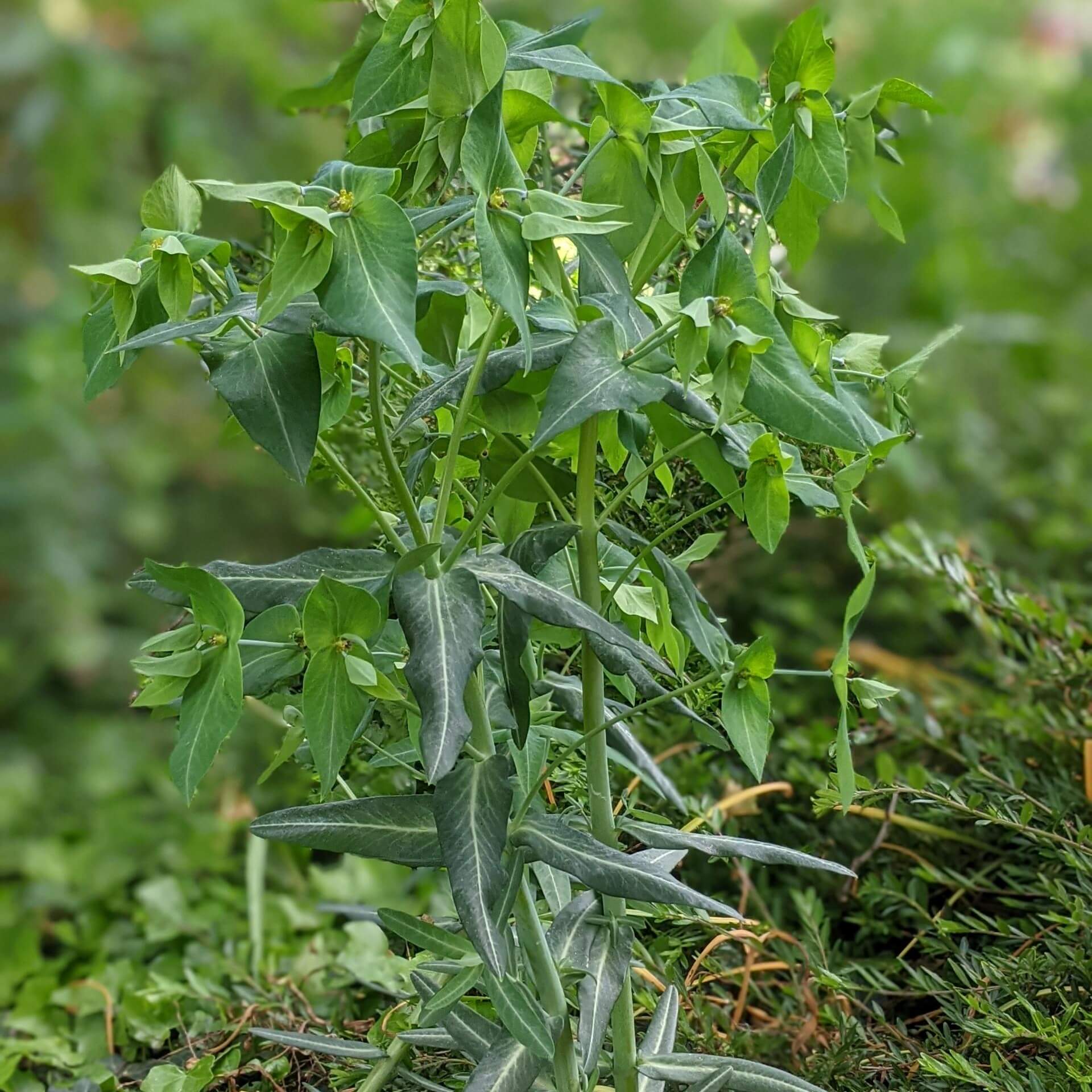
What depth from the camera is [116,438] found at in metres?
2.21

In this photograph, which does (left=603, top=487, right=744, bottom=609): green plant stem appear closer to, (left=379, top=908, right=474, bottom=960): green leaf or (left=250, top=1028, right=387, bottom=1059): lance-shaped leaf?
(left=379, top=908, right=474, bottom=960): green leaf

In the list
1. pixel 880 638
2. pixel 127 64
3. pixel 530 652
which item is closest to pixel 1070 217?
pixel 880 638

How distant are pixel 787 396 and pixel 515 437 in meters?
0.15

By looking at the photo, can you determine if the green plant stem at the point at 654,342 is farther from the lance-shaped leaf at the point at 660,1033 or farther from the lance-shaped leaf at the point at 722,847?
the lance-shaped leaf at the point at 660,1033

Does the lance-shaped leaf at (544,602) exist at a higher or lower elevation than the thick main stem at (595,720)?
higher

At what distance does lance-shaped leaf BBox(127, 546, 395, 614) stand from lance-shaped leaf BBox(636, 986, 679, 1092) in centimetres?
28

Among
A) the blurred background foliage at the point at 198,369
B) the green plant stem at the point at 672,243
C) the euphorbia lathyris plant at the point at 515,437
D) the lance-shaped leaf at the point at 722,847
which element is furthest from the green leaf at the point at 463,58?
the blurred background foliage at the point at 198,369

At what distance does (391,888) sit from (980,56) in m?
2.24

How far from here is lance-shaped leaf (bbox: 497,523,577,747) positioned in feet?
1.57

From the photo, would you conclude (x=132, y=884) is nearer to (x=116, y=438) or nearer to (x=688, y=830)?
(x=688, y=830)

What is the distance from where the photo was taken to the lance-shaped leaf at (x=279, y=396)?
43cm

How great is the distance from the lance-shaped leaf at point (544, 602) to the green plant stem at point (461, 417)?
21 millimetres

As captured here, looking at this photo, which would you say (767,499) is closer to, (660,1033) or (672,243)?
(672,243)

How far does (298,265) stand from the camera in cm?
40
